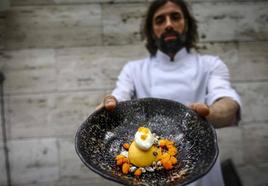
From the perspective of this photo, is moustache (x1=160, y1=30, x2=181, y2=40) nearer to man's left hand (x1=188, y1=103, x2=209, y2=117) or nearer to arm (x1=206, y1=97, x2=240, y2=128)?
arm (x1=206, y1=97, x2=240, y2=128)

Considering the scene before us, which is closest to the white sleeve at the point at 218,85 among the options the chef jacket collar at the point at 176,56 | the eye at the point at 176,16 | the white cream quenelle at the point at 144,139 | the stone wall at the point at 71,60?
the chef jacket collar at the point at 176,56

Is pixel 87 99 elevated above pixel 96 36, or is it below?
below

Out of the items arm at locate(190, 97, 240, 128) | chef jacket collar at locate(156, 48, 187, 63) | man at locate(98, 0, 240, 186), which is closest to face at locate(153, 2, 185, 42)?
man at locate(98, 0, 240, 186)

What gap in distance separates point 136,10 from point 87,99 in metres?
0.69

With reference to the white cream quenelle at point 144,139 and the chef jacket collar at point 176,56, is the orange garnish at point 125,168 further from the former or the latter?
the chef jacket collar at point 176,56

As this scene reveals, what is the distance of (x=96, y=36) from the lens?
2.90 metres

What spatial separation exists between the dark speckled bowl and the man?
299 millimetres

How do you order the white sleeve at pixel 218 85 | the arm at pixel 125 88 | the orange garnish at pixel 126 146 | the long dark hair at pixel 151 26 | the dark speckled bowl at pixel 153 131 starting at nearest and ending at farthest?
the dark speckled bowl at pixel 153 131 < the orange garnish at pixel 126 146 < the white sleeve at pixel 218 85 < the arm at pixel 125 88 < the long dark hair at pixel 151 26

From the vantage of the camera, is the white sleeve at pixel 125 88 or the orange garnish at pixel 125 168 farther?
the white sleeve at pixel 125 88

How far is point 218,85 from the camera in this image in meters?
2.05

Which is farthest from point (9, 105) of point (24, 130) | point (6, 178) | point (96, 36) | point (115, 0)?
point (115, 0)

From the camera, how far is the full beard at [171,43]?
219 cm

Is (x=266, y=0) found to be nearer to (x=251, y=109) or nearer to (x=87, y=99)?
(x=251, y=109)

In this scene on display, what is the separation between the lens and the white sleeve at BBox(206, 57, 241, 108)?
2.00 m
